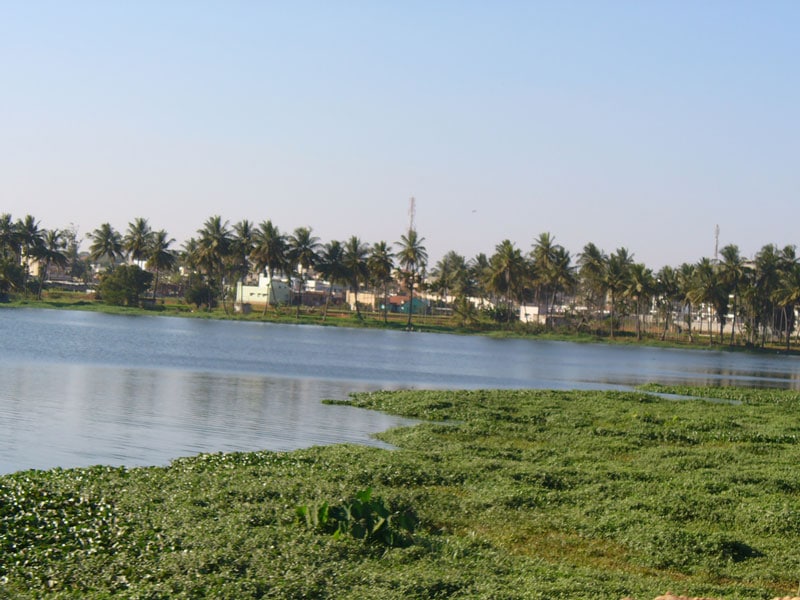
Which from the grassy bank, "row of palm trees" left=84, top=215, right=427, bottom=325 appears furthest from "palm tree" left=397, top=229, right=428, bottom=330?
the grassy bank

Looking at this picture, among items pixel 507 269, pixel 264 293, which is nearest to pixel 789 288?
pixel 507 269

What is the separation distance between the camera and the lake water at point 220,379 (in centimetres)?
2620

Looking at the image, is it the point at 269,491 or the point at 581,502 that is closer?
the point at 269,491

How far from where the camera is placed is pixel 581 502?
18359 mm

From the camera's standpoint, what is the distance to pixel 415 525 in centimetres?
1541

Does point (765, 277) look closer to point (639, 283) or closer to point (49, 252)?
point (639, 283)

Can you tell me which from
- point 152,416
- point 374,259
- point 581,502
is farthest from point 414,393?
point 374,259

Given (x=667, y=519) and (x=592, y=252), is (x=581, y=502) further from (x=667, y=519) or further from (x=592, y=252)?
(x=592, y=252)

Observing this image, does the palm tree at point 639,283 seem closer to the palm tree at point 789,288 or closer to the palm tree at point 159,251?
the palm tree at point 789,288

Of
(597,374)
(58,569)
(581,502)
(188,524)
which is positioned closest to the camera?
(58,569)

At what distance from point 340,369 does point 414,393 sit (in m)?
18.1

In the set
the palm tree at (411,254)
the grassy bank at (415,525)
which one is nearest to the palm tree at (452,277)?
the palm tree at (411,254)

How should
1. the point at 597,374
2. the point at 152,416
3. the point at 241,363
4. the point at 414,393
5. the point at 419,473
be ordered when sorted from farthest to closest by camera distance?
1. the point at 597,374
2. the point at 241,363
3. the point at 414,393
4. the point at 152,416
5. the point at 419,473

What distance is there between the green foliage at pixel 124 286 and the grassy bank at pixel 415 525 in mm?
113076
